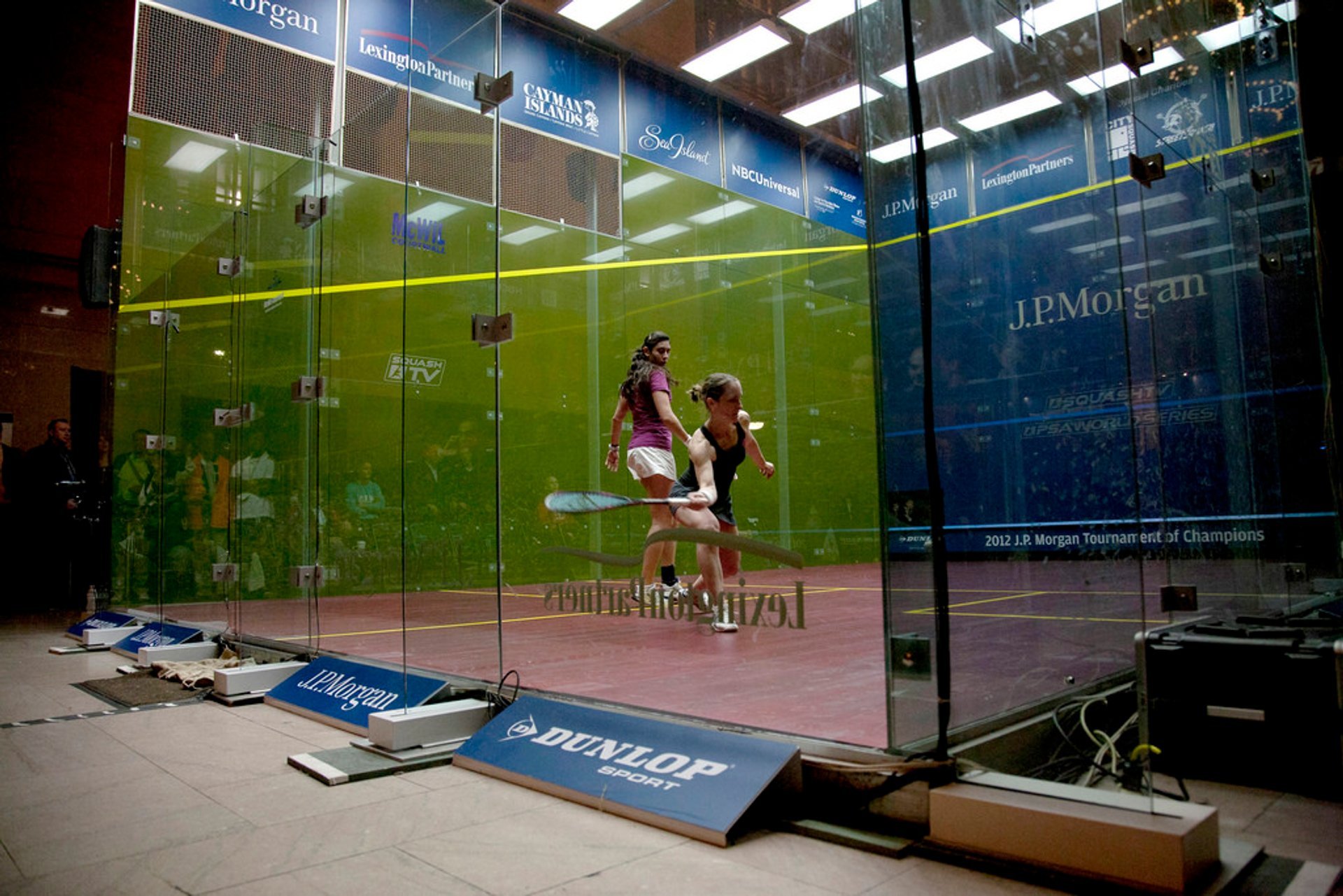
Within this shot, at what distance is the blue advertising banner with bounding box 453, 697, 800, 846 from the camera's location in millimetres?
1669

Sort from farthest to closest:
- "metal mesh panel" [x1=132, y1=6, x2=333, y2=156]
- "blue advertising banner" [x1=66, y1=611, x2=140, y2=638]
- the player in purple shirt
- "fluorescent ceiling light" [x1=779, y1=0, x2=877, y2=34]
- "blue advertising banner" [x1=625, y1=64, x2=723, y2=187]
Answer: "blue advertising banner" [x1=625, y1=64, x2=723, y2=187] < "fluorescent ceiling light" [x1=779, y1=0, x2=877, y2=34] < "metal mesh panel" [x1=132, y1=6, x2=333, y2=156] < "blue advertising banner" [x1=66, y1=611, x2=140, y2=638] < the player in purple shirt

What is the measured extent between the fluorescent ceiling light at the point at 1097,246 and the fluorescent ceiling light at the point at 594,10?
6.08m

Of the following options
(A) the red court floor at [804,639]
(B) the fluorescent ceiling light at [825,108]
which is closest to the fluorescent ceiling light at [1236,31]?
(A) the red court floor at [804,639]

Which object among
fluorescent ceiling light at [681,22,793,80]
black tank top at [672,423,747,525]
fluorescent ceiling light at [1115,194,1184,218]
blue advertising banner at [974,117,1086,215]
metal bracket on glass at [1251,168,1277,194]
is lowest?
black tank top at [672,423,747,525]

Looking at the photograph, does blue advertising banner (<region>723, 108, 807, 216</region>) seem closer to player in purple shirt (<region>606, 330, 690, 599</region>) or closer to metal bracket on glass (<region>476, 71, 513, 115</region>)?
player in purple shirt (<region>606, 330, 690, 599</region>)

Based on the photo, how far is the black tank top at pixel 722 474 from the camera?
12.9 ft

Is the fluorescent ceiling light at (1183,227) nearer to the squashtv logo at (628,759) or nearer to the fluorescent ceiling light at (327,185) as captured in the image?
the squashtv logo at (628,759)

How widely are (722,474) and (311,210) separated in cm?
212

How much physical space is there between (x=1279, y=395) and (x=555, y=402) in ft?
16.6

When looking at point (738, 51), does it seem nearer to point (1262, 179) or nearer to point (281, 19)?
point (281, 19)

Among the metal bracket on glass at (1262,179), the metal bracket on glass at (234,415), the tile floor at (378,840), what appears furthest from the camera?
the metal bracket on glass at (234,415)

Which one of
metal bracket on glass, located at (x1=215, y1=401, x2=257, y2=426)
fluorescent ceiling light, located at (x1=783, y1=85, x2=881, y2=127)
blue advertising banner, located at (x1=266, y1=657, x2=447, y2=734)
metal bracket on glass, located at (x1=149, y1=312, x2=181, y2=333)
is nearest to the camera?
blue advertising banner, located at (x1=266, y1=657, x2=447, y2=734)

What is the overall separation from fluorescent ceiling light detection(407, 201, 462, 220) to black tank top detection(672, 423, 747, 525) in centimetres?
147

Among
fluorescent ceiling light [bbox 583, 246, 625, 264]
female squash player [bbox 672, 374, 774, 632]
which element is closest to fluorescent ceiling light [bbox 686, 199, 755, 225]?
fluorescent ceiling light [bbox 583, 246, 625, 264]
